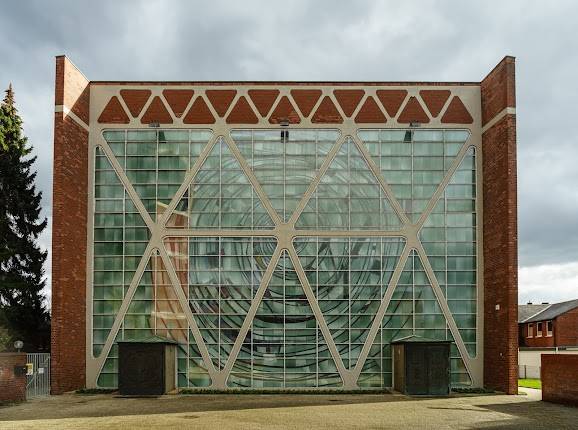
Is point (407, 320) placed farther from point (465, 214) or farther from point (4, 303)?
point (4, 303)

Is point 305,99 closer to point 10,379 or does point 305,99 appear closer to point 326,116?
point 326,116

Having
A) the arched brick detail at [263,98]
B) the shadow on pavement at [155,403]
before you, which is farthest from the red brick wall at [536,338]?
the arched brick detail at [263,98]

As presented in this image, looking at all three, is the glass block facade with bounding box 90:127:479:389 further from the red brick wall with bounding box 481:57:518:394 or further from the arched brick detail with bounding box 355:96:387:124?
the red brick wall with bounding box 481:57:518:394

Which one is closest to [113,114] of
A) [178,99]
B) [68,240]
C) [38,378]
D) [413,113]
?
[178,99]

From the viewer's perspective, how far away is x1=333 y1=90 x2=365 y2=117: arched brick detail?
30578 millimetres

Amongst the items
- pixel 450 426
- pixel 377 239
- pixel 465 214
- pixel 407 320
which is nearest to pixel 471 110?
pixel 465 214

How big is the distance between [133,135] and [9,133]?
25.3 feet

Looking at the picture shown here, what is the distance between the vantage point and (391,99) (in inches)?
1209

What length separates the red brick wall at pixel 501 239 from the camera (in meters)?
27.1

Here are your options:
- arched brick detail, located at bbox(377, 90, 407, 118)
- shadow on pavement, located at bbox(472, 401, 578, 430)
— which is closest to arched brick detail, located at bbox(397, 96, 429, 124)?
arched brick detail, located at bbox(377, 90, 407, 118)

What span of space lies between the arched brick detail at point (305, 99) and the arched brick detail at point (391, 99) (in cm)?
281

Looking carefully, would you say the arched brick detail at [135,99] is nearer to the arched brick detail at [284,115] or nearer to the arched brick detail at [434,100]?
the arched brick detail at [284,115]

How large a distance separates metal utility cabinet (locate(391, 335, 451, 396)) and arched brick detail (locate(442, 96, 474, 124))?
9836 mm

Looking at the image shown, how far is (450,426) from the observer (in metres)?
18.4
